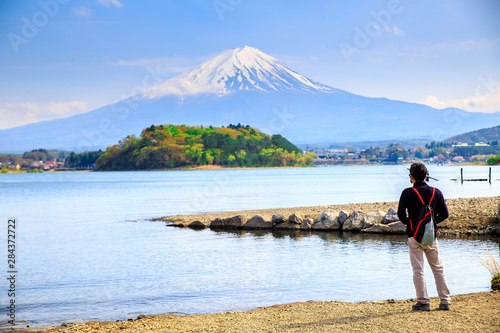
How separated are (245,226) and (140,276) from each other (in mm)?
10593

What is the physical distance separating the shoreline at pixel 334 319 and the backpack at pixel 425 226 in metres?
1.13

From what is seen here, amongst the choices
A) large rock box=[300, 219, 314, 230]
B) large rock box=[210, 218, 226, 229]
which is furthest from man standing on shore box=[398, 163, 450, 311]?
large rock box=[210, 218, 226, 229]

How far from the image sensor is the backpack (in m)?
8.13

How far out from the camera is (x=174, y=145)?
575ft

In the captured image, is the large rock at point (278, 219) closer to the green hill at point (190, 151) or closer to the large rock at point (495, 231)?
the large rock at point (495, 231)

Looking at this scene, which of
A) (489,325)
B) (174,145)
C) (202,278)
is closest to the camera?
(489,325)

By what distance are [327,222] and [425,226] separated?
14751 millimetres

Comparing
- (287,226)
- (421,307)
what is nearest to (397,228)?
(287,226)

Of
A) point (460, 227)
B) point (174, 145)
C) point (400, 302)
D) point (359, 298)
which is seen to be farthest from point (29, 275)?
point (174, 145)

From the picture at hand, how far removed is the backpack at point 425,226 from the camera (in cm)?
813

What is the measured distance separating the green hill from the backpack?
16401 centimetres

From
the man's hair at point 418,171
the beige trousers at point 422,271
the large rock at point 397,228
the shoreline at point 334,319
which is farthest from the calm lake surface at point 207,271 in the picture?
the man's hair at point 418,171

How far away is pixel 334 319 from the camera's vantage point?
8289mm

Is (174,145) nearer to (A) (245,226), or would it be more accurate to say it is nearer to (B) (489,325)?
(A) (245,226)
